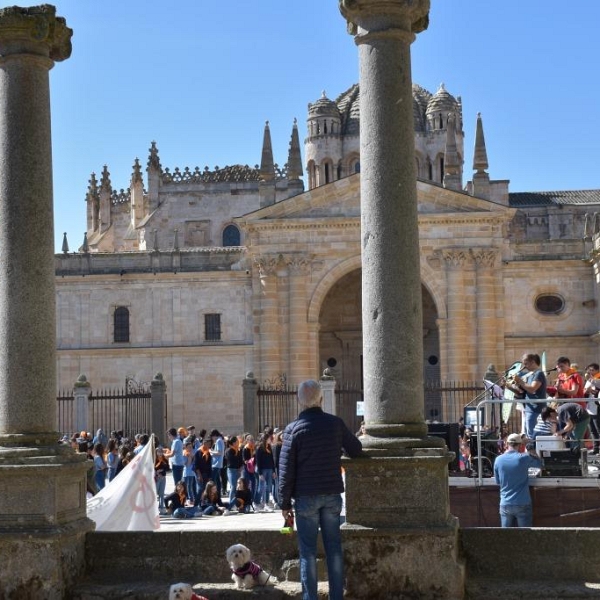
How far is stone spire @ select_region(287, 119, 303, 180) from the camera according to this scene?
42.7m

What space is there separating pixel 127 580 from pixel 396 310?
3022mm

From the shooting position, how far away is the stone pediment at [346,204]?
37.8m

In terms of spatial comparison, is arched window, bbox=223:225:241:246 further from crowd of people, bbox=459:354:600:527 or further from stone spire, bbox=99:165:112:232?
crowd of people, bbox=459:354:600:527

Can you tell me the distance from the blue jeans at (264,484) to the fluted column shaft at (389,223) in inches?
501

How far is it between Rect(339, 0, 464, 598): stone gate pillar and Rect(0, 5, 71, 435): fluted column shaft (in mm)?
2550

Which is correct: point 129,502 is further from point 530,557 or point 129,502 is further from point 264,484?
point 264,484

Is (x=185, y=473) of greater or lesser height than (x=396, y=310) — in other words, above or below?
below

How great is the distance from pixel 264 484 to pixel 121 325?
2003 centimetres

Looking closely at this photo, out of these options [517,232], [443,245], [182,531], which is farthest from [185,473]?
[517,232]

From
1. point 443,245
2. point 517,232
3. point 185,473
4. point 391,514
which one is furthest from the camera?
point 517,232

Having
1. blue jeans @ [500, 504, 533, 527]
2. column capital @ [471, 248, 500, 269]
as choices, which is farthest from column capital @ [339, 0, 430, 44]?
column capital @ [471, 248, 500, 269]

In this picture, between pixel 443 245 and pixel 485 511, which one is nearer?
pixel 485 511

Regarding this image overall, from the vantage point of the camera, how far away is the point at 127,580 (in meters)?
8.70

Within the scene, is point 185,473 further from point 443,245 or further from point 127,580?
point 443,245
